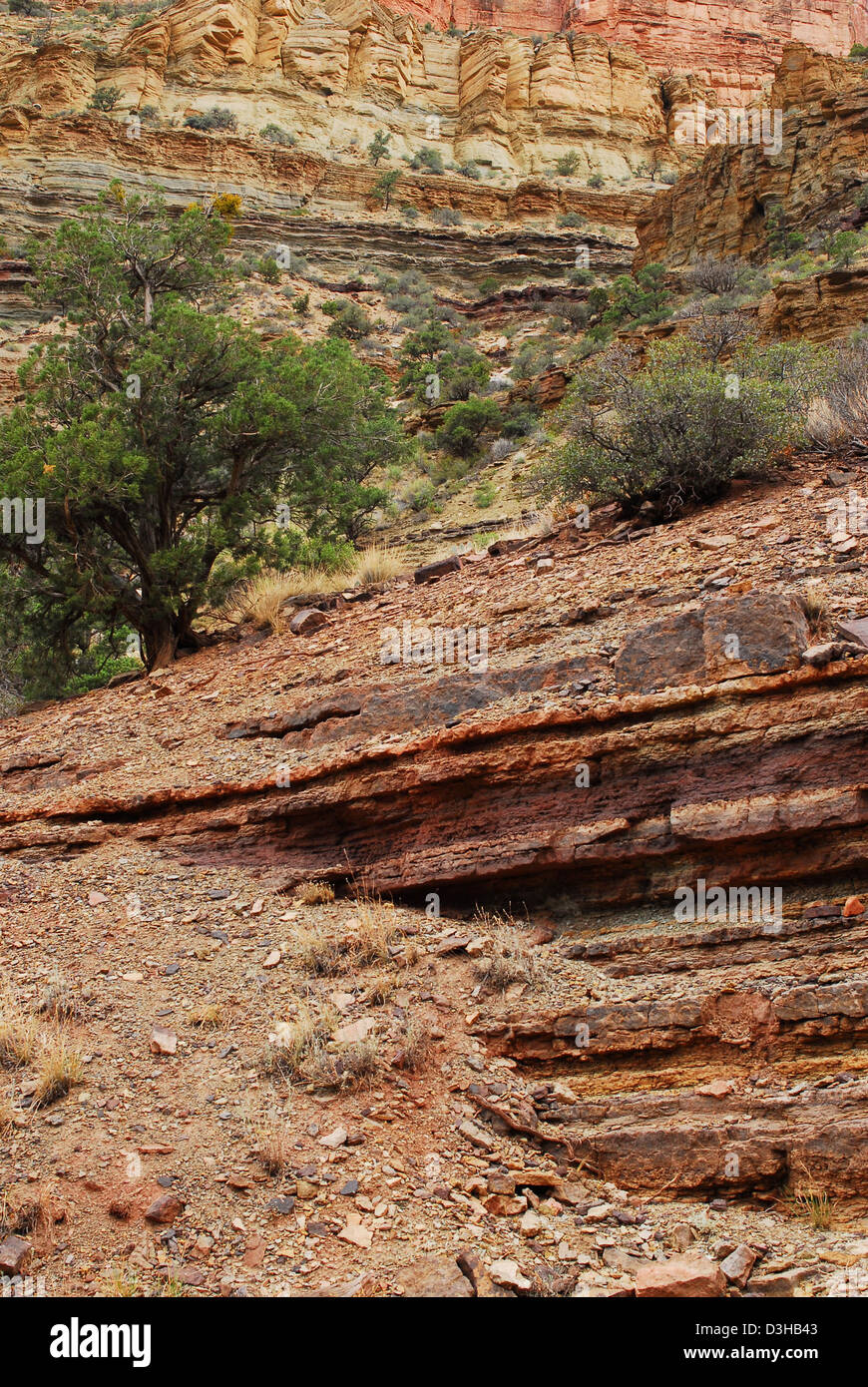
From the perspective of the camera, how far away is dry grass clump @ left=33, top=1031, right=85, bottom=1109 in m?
4.38

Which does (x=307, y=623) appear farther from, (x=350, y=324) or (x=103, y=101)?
(x=103, y=101)

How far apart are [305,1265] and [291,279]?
4044cm

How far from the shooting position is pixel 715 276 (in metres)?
23.5

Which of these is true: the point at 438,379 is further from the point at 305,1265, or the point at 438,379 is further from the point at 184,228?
the point at 305,1265

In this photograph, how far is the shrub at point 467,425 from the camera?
21.1 meters

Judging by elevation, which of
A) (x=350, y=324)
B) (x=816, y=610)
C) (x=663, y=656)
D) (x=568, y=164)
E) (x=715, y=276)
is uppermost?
(x=568, y=164)

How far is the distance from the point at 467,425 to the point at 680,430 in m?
13.5

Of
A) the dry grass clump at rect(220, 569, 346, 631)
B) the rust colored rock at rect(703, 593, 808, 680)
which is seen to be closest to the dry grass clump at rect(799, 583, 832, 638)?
the rust colored rock at rect(703, 593, 808, 680)

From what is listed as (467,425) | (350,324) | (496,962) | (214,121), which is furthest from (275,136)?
(496,962)

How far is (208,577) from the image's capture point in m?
11.5

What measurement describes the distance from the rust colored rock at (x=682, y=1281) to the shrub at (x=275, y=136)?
53.8 metres

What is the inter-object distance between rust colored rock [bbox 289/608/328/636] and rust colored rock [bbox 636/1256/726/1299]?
664 cm

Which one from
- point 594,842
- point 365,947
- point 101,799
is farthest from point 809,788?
point 101,799

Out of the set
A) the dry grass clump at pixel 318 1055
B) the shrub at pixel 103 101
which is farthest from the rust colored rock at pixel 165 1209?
the shrub at pixel 103 101
